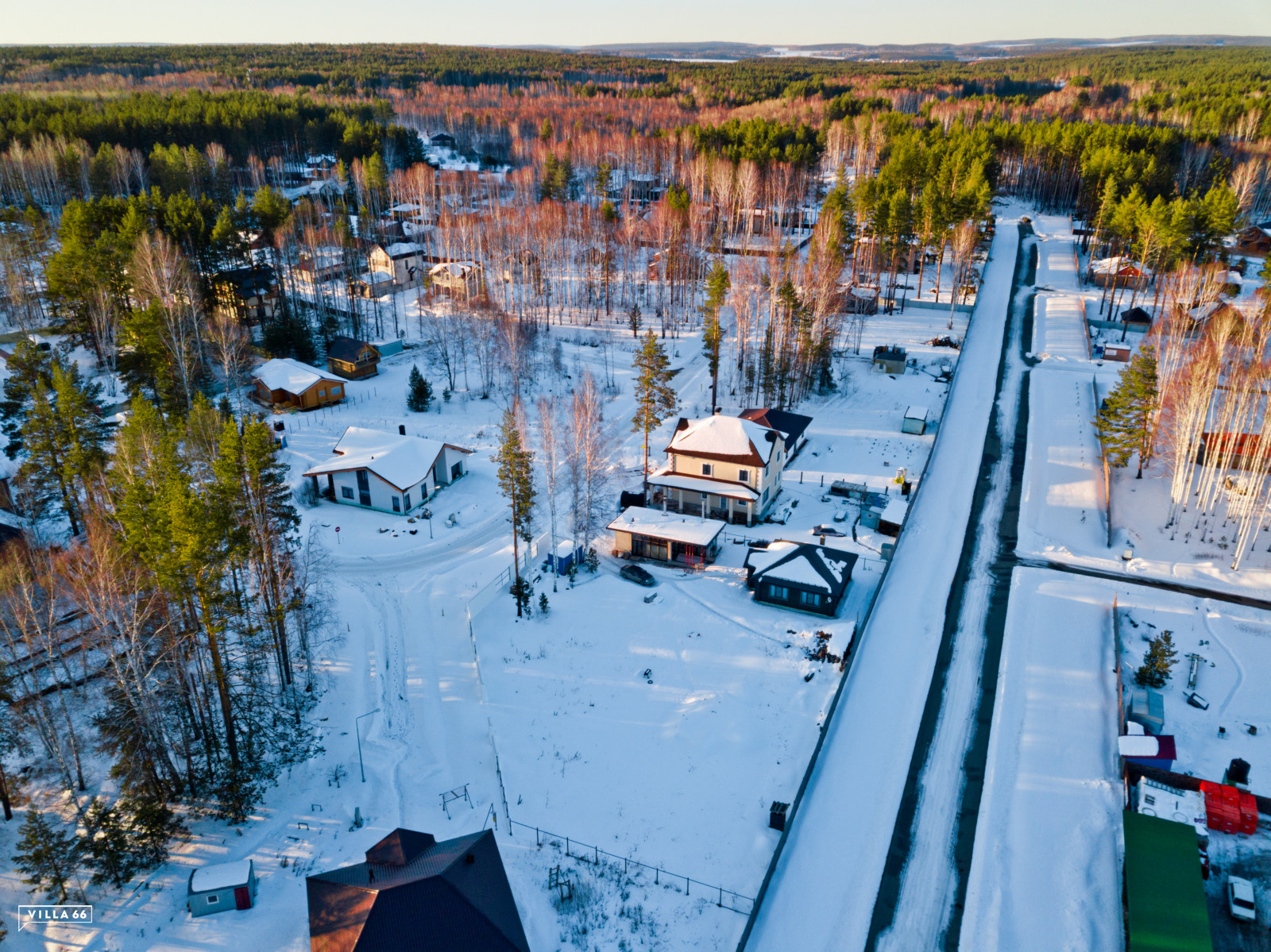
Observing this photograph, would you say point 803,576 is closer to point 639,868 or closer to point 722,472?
Result: point 722,472

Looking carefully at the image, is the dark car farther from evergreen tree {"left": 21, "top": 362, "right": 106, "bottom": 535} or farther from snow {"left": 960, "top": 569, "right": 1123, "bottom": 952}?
evergreen tree {"left": 21, "top": 362, "right": 106, "bottom": 535}

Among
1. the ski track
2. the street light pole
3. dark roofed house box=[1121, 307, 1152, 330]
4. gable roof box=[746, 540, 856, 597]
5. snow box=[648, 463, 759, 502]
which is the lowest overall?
the street light pole

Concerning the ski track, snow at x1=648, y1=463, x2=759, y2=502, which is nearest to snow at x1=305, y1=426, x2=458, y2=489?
snow at x1=648, y1=463, x2=759, y2=502

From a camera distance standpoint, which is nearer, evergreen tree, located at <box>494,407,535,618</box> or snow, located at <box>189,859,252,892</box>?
snow, located at <box>189,859,252,892</box>

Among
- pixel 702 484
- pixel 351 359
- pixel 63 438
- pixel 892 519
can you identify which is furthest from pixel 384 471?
pixel 892 519

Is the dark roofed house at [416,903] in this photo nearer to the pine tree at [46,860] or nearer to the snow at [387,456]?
the pine tree at [46,860]

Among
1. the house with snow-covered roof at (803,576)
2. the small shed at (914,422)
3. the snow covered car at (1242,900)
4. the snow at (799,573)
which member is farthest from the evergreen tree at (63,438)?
the small shed at (914,422)

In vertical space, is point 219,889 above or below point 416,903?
below
